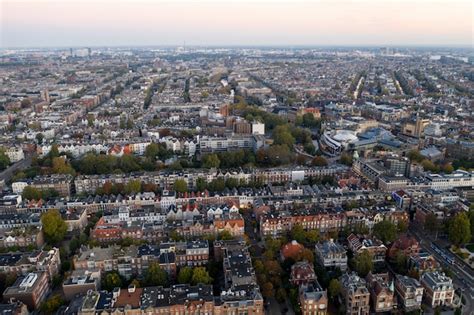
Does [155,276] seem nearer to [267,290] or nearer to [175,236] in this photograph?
[175,236]

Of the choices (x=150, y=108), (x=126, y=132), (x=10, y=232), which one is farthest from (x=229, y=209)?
(x=150, y=108)

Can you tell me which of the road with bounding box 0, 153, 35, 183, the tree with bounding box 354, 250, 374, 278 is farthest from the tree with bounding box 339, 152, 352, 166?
the road with bounding box 0, 153, 35, 183

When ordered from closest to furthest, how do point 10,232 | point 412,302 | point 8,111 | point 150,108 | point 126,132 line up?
point 412,302 < point 10,232 < point 126,132 < point 8,111 < point 150,108

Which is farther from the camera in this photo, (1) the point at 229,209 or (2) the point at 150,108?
(2) the point at 150,108

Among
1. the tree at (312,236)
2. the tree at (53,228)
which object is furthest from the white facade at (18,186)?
the tree at (312,236)

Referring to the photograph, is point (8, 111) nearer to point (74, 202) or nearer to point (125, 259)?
point (74, 202)

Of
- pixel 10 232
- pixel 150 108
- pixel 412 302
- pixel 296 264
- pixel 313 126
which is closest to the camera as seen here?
pixel 412 302
